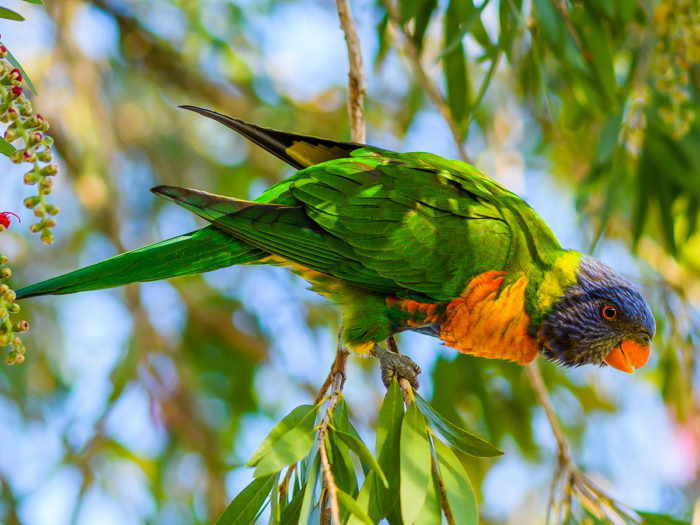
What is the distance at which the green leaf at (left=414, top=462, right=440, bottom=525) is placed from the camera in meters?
1.38

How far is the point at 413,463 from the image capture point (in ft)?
4.67

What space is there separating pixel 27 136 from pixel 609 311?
1.62 m

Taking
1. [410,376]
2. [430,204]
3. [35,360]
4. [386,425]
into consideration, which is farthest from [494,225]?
[35,360]

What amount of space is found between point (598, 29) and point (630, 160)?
3.08 ft

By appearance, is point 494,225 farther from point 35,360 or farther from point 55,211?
point 35,360

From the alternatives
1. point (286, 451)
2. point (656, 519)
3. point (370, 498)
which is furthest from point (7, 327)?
point (656, 519)

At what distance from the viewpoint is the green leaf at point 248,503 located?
1.42 meters

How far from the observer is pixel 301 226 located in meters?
1.92

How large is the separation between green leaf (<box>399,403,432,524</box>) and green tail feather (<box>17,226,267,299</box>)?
0.67 meters

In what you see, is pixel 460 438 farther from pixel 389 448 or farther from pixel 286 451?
pixel 286 451

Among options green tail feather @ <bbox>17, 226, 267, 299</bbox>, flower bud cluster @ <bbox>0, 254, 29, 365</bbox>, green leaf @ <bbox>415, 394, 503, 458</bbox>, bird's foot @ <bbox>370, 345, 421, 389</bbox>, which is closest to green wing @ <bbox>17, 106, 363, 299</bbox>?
green tail feather @ <bbox>17, 226, 267, 299</bbox>

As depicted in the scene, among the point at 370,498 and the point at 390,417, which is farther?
the point at 390,417

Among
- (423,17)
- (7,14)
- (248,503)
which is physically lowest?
(248,503)

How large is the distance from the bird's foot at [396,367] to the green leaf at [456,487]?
368mm
